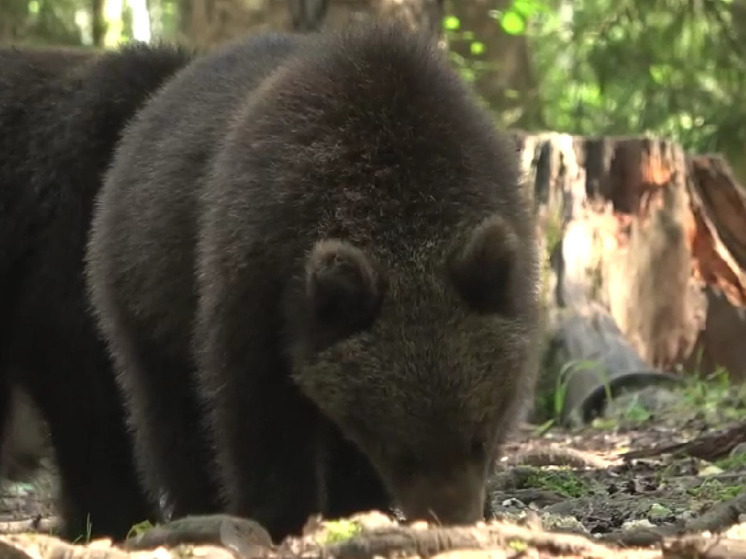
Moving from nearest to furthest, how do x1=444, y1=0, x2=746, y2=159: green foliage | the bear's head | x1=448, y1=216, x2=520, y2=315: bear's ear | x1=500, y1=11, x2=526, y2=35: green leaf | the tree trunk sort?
the bear's head → x1=448, y1=216, x2=520, y2=315: bear's ear → the tree trunk → x1=500, y1=11, x2=526, y2=35: green leaf → x1=444, y1=0, x2=746, y2=159: green foliage

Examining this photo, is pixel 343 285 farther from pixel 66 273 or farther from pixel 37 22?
pixel 37 22

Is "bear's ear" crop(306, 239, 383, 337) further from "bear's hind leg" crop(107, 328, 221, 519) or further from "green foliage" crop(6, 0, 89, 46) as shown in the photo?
"green foliage" crop(6, 0, 89, 46)

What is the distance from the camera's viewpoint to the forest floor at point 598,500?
11.3ft

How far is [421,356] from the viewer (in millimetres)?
4250

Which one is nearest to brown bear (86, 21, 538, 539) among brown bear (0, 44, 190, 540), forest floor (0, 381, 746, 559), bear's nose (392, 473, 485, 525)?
bear's nose (392, 473, 485, 525)

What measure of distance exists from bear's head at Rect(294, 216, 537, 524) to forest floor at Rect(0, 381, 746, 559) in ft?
1.07

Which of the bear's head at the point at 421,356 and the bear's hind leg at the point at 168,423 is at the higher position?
the bear's head at the point at 421,356

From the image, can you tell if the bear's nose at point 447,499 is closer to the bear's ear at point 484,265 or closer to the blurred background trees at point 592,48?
the bear's ear at point 484,265

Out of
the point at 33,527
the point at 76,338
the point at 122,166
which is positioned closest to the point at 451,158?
the point at 122,166

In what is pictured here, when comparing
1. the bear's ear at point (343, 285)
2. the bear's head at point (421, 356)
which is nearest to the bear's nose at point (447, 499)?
the bear's head at point (421, 356)

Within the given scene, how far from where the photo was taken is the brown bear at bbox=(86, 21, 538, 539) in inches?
170

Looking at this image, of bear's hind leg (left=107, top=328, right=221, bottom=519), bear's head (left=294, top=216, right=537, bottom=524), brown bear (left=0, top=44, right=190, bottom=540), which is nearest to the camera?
bear's head (left=294, top=216, right=537, bottom=524)

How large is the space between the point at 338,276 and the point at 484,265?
48cm

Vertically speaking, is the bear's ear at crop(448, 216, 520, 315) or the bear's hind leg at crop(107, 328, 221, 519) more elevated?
the bear's ear at crop(448, 216, 520, 315)
